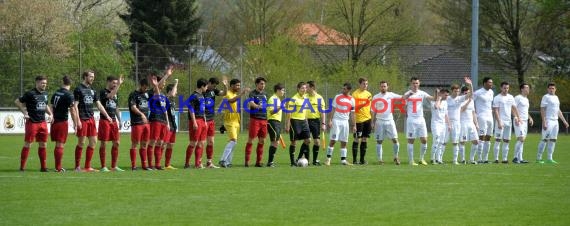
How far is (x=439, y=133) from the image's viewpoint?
23047mm

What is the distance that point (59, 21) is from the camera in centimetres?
5166

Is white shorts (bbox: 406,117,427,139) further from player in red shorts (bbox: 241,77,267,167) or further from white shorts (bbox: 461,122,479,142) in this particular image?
player in red shorts (bbox: 241,77,267,167)

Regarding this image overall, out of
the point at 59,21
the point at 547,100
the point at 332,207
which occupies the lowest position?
the point at 332,207

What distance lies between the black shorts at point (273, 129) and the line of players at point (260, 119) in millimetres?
23

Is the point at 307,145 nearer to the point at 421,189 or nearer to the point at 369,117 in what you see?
the point at 369,117

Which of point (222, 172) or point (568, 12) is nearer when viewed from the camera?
point (222, 172)

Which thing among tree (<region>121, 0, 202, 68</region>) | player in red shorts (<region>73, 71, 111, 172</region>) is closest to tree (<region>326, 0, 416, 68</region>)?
tree (<region>121, 0, 202, 68</region>)

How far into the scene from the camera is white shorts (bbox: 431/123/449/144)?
23.0 m

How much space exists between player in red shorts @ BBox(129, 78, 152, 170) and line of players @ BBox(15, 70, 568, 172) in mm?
21

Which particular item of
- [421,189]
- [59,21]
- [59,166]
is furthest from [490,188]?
[59,21]

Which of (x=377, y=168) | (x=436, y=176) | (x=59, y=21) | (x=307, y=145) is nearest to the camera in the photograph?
(x=436, y=176)

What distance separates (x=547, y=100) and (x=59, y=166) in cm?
1245

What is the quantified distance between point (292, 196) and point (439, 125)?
Result: 10.0 meters

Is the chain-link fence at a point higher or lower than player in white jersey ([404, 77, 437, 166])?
higher
